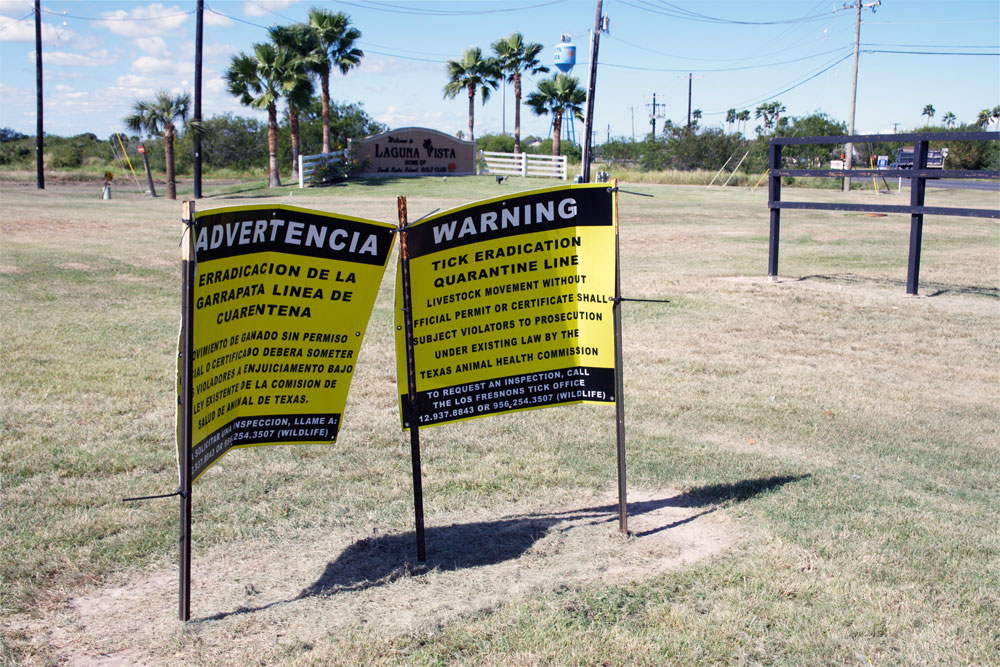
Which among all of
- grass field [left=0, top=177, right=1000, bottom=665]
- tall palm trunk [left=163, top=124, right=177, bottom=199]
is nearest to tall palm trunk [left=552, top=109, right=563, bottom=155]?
tall palm trunk [left=163, top=124, right=177, bottom=199]

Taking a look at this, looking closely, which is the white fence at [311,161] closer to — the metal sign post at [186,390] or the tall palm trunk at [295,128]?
the tall palm trunk at [295,128]

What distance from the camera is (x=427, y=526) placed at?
4.86 m

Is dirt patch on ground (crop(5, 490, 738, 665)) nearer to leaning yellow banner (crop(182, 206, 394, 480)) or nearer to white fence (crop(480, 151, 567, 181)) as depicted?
leaning yellow banner (crop(182, 206, 394, 480))

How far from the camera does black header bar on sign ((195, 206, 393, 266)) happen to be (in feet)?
11.7

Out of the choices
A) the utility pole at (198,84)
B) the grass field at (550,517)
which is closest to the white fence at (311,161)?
the utility pole at (198,84)

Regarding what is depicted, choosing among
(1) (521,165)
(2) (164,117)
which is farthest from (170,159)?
(1) (521,165)

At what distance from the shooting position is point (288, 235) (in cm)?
389

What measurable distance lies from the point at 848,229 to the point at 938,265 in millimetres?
7006

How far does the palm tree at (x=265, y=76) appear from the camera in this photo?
3831 cm

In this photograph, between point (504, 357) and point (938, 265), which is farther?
point (938, 265)

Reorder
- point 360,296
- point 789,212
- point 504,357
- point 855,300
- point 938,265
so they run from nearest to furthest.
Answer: point 360,296, point 504,357, point 855,300, point 938,265, point 789,212

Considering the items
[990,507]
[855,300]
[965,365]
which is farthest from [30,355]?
[855,300]

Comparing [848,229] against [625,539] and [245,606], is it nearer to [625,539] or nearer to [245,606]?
[625,539]

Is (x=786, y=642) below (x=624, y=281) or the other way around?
below
